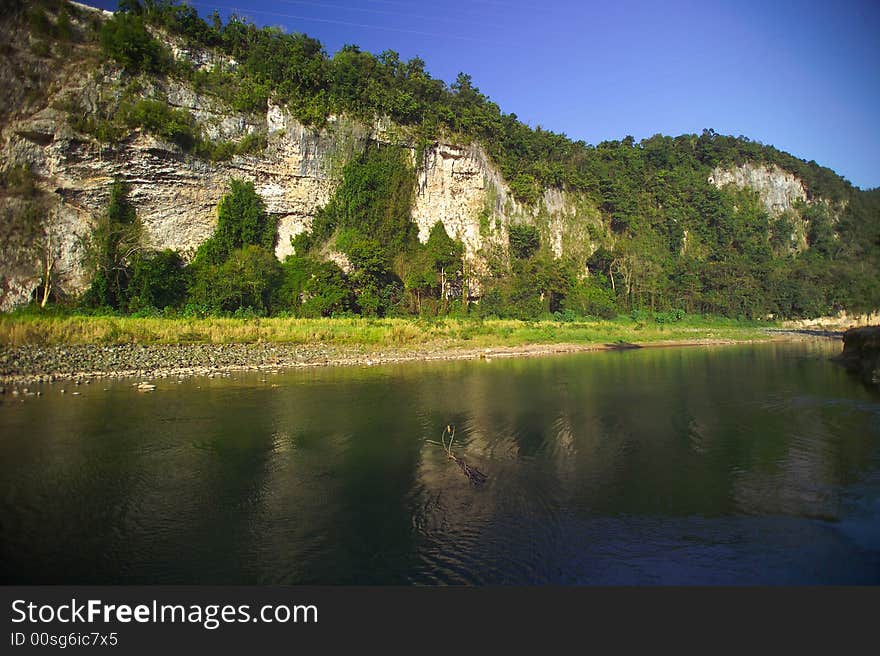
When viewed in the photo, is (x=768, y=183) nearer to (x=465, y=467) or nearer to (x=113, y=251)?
(x=113, y=251)

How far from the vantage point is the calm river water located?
20.4ft

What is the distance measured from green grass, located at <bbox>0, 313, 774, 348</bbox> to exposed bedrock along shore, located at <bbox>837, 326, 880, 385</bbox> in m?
17.3

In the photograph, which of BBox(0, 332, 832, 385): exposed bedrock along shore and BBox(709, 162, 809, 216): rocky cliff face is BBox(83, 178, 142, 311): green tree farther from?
BBox(709, 162, 809, 216): rocky cliff face

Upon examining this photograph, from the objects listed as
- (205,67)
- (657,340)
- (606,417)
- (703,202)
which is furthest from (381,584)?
(703,202)

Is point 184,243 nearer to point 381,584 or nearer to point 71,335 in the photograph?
point 71,335

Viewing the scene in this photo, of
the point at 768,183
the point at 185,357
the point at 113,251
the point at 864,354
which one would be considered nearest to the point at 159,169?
the point at 113,251

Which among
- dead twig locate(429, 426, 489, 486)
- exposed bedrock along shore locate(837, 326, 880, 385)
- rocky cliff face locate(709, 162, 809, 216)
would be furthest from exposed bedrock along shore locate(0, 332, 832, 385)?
rocky cliff face locate(709, 162, 809, 216)

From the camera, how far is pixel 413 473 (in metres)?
9.47

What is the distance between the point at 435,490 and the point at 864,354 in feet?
74.4

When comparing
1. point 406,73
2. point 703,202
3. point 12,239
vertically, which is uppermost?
point 406,73

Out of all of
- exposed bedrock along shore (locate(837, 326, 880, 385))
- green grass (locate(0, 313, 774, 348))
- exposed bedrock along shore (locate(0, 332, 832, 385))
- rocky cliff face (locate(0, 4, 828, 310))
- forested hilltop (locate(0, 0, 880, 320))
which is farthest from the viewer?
forested hilltop (locate(0, 0, 880, 320))

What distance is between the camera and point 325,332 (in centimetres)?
3073

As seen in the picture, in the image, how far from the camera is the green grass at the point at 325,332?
2400 centimetres

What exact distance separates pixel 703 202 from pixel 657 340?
1779 inches
